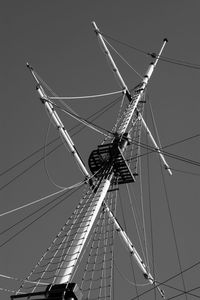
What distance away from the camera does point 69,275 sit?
33.8 feet

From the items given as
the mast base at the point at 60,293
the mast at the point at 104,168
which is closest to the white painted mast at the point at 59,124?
the mast at the point at 104,168

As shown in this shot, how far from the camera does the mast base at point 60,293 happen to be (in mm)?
9539

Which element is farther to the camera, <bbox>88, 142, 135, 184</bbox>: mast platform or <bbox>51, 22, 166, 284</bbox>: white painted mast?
<bbox>88, 142, 135, 184</bbox>: mast platform

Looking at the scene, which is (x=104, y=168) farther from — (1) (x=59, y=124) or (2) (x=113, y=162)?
(1) (x=59, y=124)

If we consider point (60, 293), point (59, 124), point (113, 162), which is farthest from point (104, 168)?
point (60, 293)

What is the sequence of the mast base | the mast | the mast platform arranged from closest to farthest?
the mast base → the mast → the mast platform

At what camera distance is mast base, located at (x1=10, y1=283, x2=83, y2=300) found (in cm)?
954

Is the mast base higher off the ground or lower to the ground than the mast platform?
lower

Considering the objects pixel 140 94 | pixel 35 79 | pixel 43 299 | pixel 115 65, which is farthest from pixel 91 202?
pixel 115 65

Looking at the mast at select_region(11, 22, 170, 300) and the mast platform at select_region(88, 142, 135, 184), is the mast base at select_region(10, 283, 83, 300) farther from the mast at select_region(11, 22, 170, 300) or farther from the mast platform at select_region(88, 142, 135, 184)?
the mast platform at select_region(88, 142, 135, 184)

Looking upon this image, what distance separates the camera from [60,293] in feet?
31.6

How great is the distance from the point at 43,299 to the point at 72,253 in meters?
1.40

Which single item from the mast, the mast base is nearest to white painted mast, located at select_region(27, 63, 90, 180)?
the mast

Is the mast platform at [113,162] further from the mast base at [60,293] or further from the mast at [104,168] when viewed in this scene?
the mast base at [60,293]
